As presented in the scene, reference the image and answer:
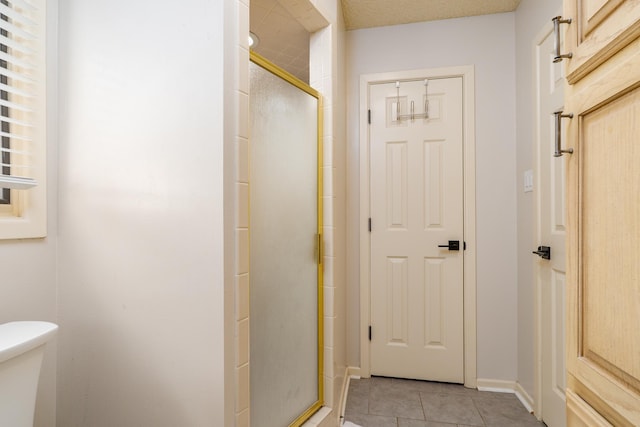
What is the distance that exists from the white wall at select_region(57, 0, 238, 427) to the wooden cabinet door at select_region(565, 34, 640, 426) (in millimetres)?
955

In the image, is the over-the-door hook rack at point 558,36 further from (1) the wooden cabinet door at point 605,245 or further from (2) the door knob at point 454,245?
(2) the door knob at point 454,245

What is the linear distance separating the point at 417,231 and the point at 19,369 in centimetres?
214

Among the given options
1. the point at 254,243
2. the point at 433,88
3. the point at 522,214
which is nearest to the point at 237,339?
the point at 254,243

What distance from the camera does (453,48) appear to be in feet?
7.79

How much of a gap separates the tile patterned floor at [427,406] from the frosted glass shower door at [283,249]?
1.60ft

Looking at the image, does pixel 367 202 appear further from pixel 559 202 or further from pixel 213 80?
pixel 213 80

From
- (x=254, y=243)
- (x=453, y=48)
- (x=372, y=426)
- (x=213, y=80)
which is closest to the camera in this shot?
(x=213, y=80)

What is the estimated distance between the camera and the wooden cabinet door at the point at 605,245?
652 millimetres

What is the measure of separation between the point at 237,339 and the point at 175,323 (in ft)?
0.69

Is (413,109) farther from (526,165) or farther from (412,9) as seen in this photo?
(526,165)

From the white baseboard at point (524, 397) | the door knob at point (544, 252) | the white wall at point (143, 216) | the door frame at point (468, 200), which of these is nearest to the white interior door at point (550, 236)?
the door knob at point (544, 252)

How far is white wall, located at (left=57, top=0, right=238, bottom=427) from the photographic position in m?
1.07

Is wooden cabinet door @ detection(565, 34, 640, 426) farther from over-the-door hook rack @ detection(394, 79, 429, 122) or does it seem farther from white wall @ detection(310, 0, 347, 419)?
over-the-door hook rack @ detection(394, 79, 429, 122)

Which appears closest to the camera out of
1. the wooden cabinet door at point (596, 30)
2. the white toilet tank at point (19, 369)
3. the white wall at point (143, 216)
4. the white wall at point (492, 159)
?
the wooden cabinet door at point (596, 30)
